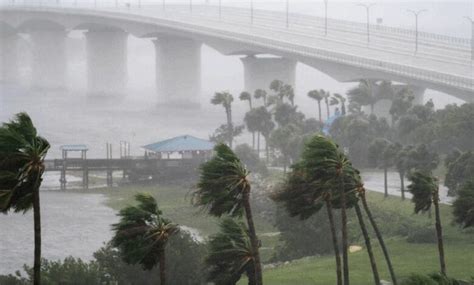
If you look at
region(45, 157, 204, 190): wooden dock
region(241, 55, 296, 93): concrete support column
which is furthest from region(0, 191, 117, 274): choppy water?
region(241, 55, 296, 93): concrete support column

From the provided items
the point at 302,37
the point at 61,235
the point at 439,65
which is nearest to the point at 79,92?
the point at 302,37

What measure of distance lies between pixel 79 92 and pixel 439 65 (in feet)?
287

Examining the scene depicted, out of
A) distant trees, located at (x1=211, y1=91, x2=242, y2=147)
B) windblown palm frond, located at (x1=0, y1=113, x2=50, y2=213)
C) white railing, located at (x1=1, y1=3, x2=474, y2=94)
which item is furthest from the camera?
distant trees, located at (x1=211, y1=91, x2=242, y2=147)

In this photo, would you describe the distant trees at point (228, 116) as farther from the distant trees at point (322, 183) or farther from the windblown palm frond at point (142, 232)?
the windblown palm frond at point (142, 232)

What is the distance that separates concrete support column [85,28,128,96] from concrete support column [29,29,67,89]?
869 centimetres

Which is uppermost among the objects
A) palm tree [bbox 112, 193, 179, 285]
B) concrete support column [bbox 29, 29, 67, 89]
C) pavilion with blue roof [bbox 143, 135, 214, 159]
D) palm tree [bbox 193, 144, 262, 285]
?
palm tree [bbox 193, 144, 262, 285]

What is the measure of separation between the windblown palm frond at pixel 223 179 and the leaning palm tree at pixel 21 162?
5123mm

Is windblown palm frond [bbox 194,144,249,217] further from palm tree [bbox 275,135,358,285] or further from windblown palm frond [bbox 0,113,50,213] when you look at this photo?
windblown palm frond [bbox 0,113,50,213]

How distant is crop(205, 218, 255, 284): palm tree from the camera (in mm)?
29875

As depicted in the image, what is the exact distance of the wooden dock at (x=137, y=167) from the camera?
278 feet

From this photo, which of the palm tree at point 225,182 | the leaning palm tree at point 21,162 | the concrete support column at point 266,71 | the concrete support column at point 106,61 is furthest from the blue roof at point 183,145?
→ the concrete support column at point 106,61

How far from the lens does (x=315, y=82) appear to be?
19162cm

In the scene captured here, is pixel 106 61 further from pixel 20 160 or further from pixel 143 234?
pixel 20 160

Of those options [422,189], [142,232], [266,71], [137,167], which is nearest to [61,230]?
[137,167]
